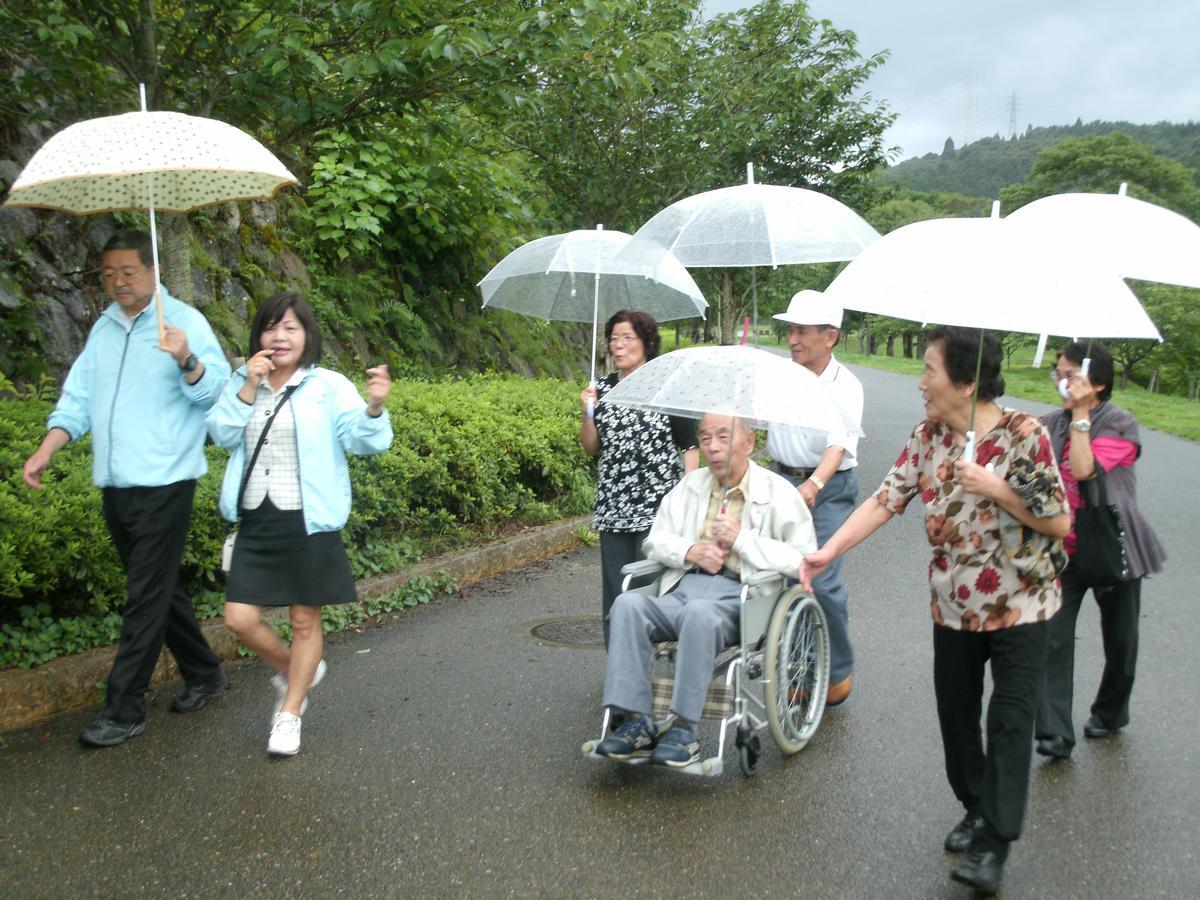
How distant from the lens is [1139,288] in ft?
92.7

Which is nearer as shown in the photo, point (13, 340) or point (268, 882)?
point (268, 882)

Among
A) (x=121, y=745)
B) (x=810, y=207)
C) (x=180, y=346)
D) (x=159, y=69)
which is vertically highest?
(x=159, y=69)

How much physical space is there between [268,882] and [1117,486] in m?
3.59

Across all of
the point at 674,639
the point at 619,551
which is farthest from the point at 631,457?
the point at 674,639

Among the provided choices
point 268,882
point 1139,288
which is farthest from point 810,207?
point 1139,288

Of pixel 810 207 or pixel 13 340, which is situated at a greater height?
pixel 810 207

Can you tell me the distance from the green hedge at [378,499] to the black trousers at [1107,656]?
395cm

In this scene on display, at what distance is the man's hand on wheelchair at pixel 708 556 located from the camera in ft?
14.1

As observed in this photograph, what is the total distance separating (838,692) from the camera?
491 cm

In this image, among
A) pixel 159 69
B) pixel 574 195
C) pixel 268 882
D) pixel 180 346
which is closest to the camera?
pixel 268 882

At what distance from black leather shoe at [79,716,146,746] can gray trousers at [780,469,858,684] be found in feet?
9.89

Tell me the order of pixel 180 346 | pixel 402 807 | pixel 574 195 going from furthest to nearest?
pixel 574 195 < pixel 180 346 < pixel 402 807

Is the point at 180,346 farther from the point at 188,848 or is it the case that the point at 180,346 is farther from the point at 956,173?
the point at 956,173

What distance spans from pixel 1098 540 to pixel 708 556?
1.61 metres
